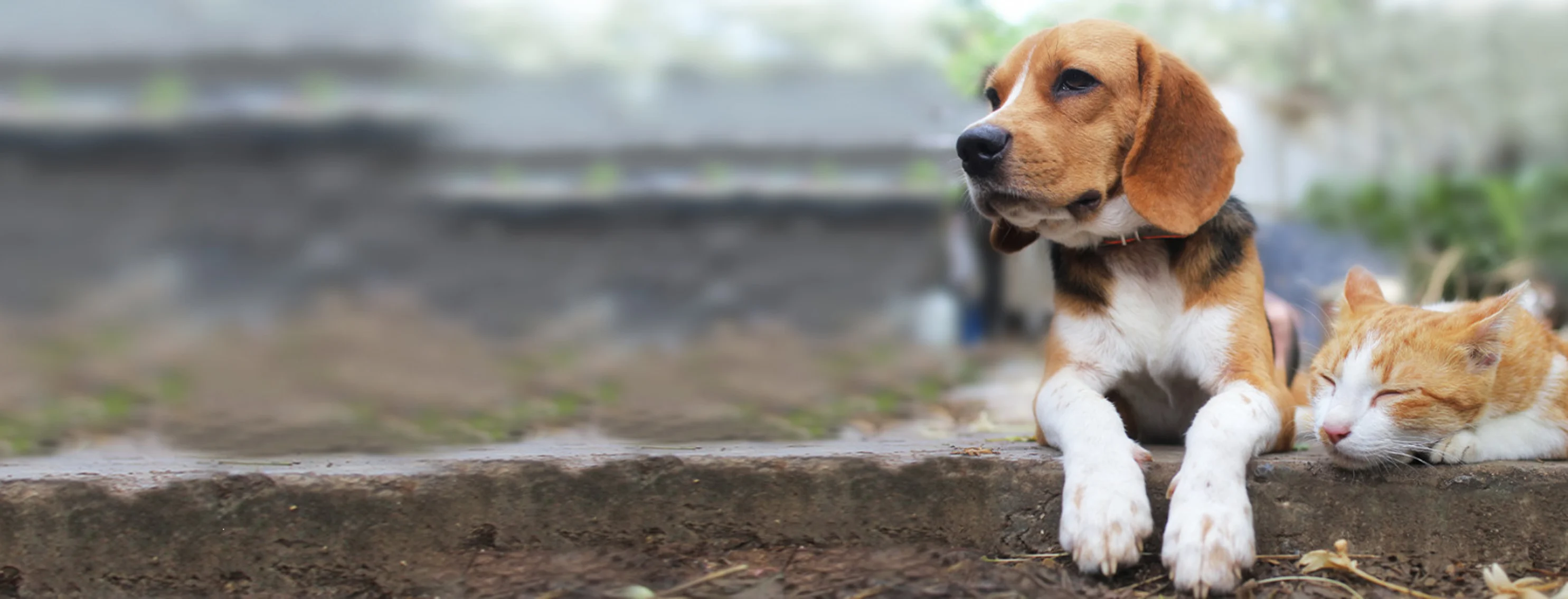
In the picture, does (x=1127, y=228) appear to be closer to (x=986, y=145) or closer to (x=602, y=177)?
(x=986, y=145)

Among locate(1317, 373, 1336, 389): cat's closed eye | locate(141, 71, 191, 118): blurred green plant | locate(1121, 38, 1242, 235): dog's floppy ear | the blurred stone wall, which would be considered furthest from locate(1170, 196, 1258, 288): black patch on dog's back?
locate(141, 71, 191, 118): blurred green plant

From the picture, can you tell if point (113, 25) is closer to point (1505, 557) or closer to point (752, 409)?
point (752, 409)

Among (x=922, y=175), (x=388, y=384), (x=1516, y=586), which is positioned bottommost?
(x=1516, y=586)

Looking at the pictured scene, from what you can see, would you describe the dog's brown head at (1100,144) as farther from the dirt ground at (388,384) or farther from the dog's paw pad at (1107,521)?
the dirt ground at (388,384)

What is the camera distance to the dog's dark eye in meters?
2.66

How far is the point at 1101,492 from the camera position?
220 cm

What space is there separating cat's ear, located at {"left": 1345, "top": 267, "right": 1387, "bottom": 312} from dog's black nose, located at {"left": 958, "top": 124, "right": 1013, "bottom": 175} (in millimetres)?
1198

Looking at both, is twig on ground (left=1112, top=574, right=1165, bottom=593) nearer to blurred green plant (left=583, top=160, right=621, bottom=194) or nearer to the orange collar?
the orange collar

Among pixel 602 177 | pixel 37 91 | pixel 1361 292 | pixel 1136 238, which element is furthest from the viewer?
pixel 602 177

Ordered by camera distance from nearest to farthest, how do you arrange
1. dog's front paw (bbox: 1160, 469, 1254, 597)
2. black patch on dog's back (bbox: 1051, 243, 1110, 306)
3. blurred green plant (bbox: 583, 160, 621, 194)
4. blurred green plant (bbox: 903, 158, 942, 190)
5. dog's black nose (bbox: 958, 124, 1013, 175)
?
dog's front paw (bbox: 1160, 469, 1254, 597)
dog's black nose (bbox: 958, 124, 1013, 175)
black patch on dog's back (bbox: 1051, 243, 1110, 306)
blurred green plant (bbox: 583, 160, 621, 194)
blurred green plant (bbox: 903, 158, 942, 190)

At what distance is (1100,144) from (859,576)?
4.29 ft

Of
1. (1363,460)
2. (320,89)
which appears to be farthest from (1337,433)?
(320,89)

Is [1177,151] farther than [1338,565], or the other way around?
[1177,151]

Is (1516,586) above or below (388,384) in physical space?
below
